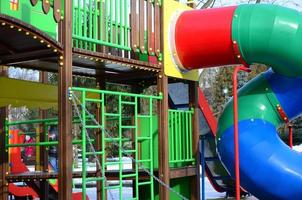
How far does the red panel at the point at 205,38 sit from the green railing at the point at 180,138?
957mm

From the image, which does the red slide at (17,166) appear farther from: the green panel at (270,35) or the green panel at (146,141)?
the green panel at (270,35)

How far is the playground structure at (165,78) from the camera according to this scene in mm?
6164

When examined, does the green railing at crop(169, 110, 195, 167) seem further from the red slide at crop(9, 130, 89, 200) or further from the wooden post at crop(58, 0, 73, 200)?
the red slide at crop(9, 130, 89, 200)

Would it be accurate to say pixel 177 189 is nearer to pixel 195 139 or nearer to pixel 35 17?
pixel 195 139

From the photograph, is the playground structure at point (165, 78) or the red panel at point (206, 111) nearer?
the playground structure at point (165, 78)

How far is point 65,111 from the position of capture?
5.76m

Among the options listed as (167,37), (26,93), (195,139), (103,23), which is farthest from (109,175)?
(103,23)

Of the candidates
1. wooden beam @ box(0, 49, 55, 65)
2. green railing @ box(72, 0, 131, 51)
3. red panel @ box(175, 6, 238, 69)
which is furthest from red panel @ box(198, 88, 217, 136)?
wooden beam @ box(0, 49, 55, 65)

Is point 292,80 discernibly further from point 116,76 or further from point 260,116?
point 116,76

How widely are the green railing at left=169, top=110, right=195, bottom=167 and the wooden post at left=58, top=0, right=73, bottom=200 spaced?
8.67ft

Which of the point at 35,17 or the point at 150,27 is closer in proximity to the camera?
the point at 150,27

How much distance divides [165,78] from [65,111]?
2314 mm

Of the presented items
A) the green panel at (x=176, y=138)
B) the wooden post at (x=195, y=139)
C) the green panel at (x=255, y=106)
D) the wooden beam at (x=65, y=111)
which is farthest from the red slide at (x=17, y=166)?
the green panel at (x=255, y=106)

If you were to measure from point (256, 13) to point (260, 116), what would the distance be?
5.04 ft
